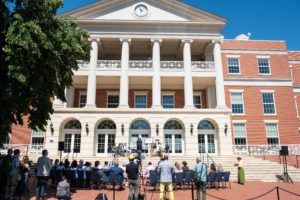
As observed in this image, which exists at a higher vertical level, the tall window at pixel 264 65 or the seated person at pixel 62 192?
the tall window at pixel 264 65

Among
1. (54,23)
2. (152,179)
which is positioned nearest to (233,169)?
(152,179)

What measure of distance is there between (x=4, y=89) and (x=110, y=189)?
22.2ft

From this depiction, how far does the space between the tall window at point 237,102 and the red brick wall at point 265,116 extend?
38cm

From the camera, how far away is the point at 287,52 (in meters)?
29.2

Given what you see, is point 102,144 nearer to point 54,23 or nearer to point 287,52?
point 54,23

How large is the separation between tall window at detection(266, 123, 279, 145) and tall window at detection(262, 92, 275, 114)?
1.45m

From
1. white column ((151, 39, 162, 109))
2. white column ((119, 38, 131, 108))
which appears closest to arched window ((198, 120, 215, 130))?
white column ((151, 39, 162, 109))

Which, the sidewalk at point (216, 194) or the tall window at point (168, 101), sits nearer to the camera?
the sidewalk at point (216, 194)

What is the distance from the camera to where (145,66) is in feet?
80.0

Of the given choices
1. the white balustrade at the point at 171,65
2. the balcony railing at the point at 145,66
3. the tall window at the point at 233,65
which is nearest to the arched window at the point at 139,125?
the balcony railing at the point at 145,66

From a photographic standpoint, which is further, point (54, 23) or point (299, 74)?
point (299, 74)

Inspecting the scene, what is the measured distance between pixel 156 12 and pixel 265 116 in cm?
1567

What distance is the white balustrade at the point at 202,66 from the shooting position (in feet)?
79.5

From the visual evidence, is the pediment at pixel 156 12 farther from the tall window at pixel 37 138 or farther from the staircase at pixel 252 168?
the staircase at pixel 252 168
